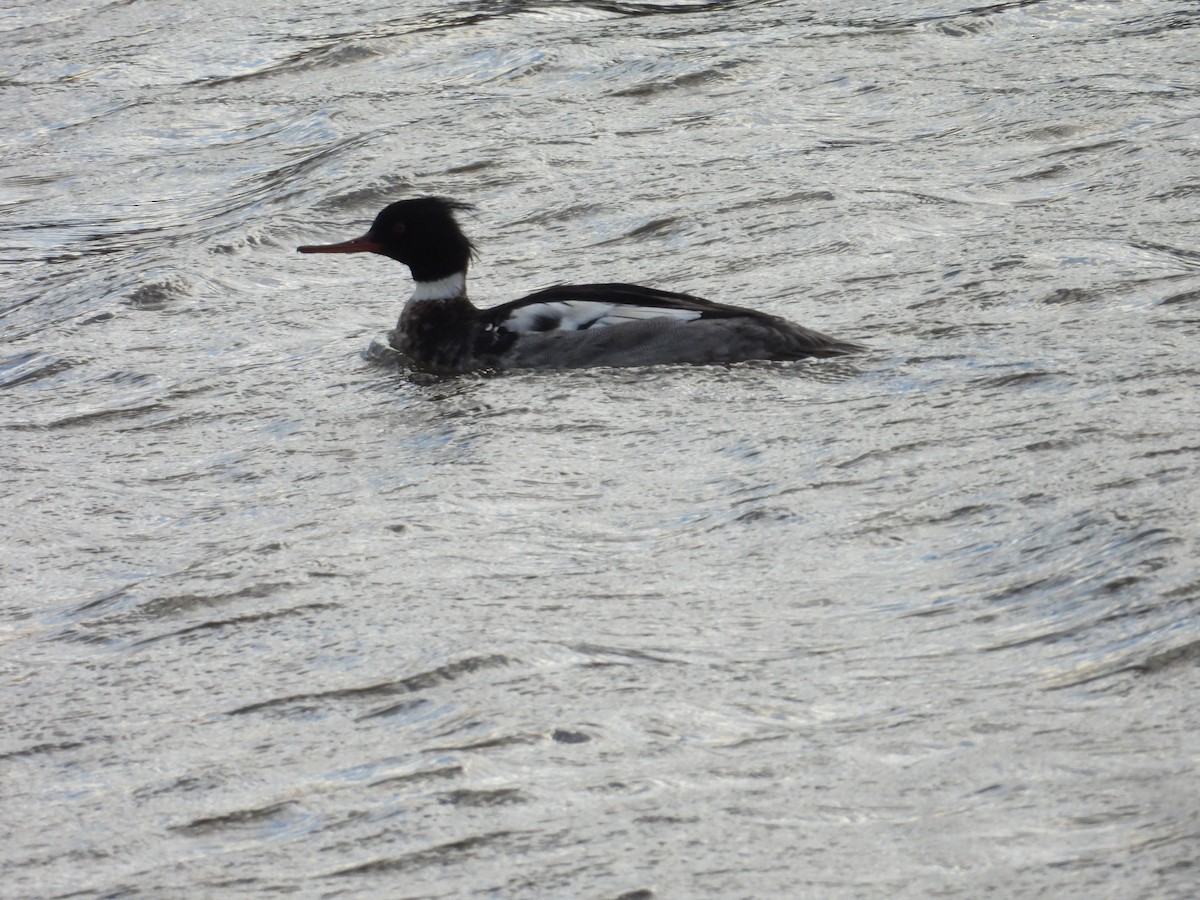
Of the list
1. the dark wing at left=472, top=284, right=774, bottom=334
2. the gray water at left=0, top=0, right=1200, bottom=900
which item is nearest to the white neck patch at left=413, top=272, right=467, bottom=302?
the gray water at left=0, top=0, right=1200, bottom=900

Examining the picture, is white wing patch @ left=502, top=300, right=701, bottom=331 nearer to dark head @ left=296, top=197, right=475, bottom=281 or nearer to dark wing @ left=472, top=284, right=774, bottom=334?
dark wing @ left=472, top=284, right=774, bottom=334

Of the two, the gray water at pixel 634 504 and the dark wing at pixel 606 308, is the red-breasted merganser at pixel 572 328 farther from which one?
the gray water at pixel 634 504

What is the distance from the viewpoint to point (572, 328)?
8586 mm

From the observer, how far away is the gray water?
436 centimetres

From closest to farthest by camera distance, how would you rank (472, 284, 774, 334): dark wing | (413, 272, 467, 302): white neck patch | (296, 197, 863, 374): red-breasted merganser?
(296, 197, 863, 374): red-breasted merganser
(472, 284, 774, 334): dark wing
(413, 272, 467, 302): white neck patch

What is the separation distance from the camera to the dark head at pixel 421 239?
9664mm

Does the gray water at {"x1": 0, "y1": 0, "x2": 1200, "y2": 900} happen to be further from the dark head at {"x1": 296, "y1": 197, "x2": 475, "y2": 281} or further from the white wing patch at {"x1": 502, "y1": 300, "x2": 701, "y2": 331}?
the dark head at {"x1": 296, "y1": 197, "x2": 475, "y2": 281}

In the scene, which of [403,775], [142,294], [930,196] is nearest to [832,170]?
[930,196]

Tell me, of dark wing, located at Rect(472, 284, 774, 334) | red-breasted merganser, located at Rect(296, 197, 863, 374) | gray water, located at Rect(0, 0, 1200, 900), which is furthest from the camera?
dark wing, located at Rect(472, 284, 774, 334)

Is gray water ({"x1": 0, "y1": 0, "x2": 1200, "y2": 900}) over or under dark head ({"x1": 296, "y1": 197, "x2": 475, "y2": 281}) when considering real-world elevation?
under

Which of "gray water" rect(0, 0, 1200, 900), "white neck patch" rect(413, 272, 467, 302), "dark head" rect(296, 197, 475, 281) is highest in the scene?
"dark head" rect(296, 197, 475, 281)

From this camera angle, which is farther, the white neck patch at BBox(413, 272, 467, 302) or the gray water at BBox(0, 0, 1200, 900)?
the white neck patch at BBox(413, 272, 467, 302)

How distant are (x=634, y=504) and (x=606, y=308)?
6.85 feet

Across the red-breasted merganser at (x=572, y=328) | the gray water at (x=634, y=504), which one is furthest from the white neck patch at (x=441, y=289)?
the gray water at (x=634, y=504)
